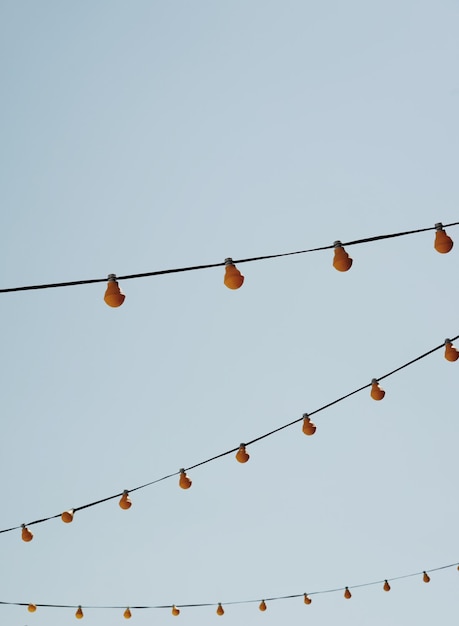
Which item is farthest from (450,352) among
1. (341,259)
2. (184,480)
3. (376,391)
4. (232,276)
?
(184,480)

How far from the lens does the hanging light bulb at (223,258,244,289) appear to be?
5.42m

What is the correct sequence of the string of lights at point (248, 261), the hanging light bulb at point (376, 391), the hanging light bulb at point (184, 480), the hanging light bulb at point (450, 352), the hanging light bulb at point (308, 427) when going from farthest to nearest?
the hanging light bulb at point (184, 480)
the hanging light bulb at point (308, 427)
the hanging light bulb at point (376, 391)
the hanging light bulb at point (450, 352)
the string of lights at point (248, 261)

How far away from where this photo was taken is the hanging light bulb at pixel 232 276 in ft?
17.8

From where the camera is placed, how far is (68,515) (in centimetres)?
876

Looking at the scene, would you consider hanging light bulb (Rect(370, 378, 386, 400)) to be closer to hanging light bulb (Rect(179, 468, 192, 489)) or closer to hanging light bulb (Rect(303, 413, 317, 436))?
hanging light bulb (Rect(303, 413, 317, 436))

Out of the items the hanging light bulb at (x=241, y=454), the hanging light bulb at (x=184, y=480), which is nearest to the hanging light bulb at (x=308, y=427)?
the hanging light bulb at (x=241, y=454)

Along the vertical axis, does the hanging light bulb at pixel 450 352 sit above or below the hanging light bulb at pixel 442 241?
below

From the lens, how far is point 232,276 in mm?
5453

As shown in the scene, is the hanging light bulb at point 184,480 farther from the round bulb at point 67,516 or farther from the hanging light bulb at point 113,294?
the hanging light bulb at point 113,294

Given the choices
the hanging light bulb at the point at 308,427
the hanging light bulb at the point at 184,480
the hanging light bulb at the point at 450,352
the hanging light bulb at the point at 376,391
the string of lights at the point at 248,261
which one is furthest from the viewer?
the hanging light bulb at the point at 184,480

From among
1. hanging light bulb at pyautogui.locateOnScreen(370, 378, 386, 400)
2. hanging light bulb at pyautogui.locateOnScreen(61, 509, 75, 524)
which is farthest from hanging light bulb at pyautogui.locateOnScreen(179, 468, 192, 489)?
hanging light bulb at pyautogui.locateOnScreen(370, 378, 386, 400)

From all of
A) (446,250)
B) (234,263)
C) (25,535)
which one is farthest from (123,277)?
(25,535)

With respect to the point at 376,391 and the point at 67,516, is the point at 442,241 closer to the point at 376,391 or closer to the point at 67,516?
the point at 376,391

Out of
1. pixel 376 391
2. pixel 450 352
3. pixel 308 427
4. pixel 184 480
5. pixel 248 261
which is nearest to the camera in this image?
pixel 248 261
